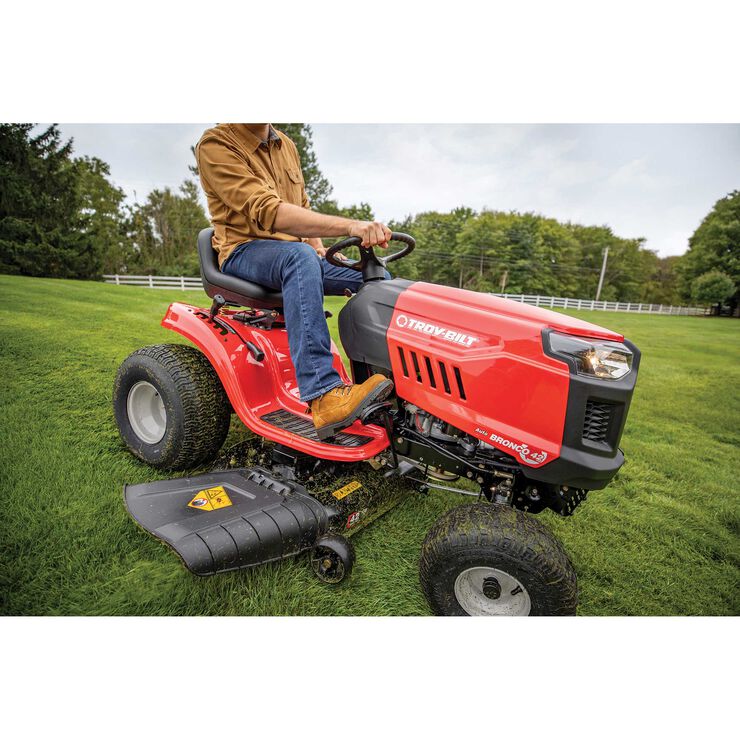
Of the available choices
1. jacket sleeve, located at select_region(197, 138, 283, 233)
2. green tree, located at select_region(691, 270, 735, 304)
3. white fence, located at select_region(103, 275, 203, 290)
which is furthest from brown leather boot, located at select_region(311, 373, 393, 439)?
white fence, located at select_region(103, 275, 203, 290)

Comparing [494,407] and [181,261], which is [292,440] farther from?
[181,261]

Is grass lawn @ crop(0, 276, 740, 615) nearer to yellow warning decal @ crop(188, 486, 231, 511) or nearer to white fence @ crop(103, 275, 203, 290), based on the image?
yellow warning decal @ crop(188, 486, 231, 511)

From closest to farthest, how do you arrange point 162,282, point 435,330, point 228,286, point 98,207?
point 435,330 < point 228,286 < point 98,207 < point 162,282

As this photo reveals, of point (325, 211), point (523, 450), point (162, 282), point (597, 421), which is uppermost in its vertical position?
point (325, 211)

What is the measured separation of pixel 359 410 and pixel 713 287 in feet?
27.0

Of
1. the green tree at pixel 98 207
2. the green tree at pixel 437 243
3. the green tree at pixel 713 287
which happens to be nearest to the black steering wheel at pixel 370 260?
the green tree at pixel 98 207

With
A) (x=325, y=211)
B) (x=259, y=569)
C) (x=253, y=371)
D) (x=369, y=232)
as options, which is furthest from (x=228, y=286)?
(x=325, y=211)

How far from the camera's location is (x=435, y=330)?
5.26 feet

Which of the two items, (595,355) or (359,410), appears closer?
(595,355)

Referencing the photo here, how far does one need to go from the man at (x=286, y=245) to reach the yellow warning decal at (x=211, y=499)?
47cm

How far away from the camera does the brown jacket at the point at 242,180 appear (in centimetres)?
183

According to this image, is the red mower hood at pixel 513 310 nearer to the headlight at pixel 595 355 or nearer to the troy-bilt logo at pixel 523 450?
the headlight at pixel 595 355

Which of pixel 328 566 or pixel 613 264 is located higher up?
pixel 613 264

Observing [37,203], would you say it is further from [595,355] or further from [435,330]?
[595,355]
